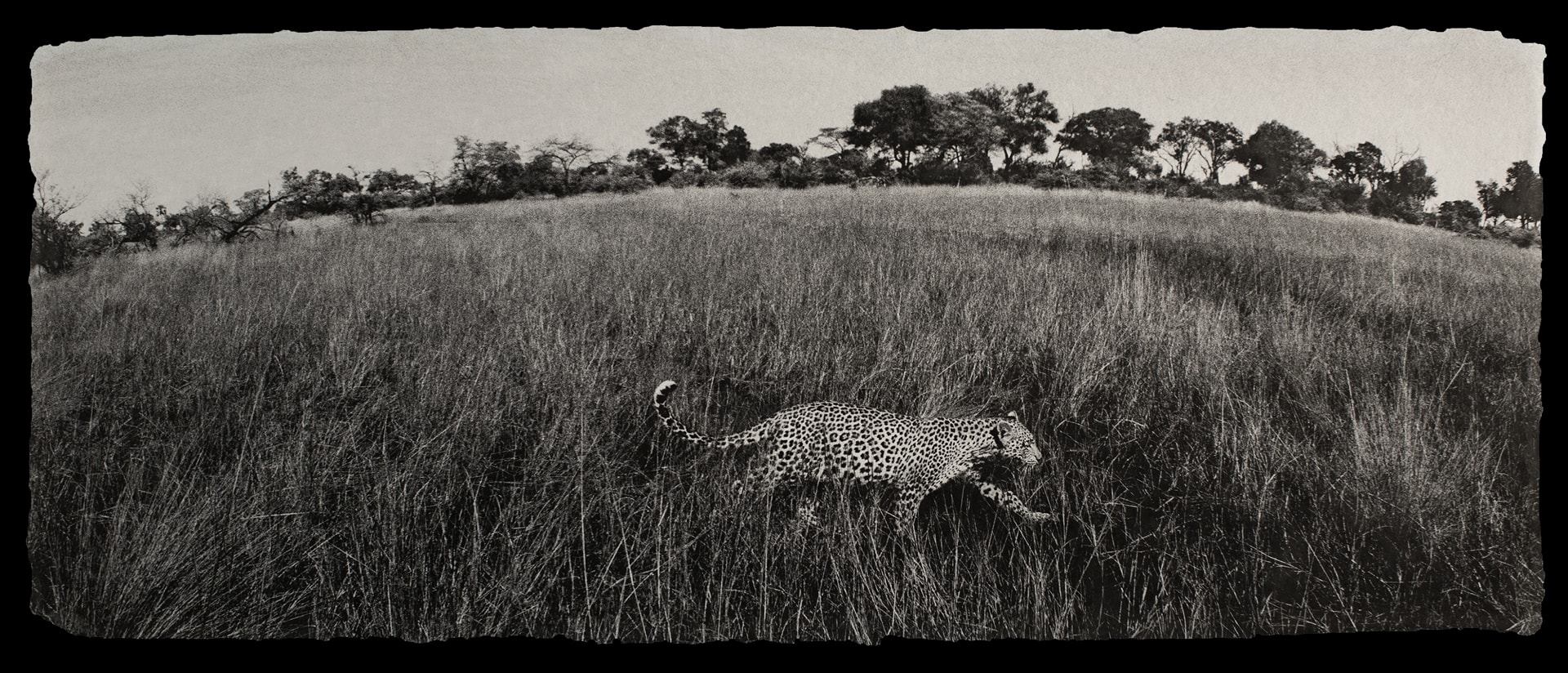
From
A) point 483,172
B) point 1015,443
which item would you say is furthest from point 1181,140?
point 483,172

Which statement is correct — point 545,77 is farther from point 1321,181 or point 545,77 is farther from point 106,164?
point 1321,181

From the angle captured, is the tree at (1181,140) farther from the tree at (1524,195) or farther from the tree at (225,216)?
the tree at (225,216)

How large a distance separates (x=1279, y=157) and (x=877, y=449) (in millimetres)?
2811

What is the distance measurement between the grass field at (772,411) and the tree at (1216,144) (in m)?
0.34

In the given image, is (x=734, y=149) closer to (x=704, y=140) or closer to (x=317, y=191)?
(x=704, y=140)

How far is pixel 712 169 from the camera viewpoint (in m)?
4.66

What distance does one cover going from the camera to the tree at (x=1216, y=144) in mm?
4543

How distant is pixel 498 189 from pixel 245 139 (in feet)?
4.47

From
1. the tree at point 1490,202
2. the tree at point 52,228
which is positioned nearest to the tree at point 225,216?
the tree at point 52,228

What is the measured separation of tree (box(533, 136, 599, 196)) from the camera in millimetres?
4590

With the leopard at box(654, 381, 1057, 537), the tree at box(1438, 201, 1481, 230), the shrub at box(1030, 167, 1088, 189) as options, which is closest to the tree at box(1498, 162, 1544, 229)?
the tree at box(1438, 201, 1481, 230)

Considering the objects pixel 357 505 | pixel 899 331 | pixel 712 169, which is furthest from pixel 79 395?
pixel 899 331

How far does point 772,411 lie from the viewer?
424cm

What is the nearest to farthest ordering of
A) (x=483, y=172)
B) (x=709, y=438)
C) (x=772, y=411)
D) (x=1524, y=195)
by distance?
(x=709, y=438) → (x=772, y=411) → (x=1524, y=195) → (x=483, y=172)
